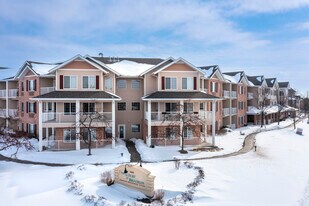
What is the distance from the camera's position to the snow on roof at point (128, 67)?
108 feet

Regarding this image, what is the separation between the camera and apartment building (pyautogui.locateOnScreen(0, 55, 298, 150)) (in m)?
27.6

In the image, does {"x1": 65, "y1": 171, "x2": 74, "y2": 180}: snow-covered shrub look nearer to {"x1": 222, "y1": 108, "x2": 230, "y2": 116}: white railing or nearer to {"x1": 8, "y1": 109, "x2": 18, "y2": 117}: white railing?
{"x1": 8, "y1": 109, "x2": 18, "y2": 117}: white railing

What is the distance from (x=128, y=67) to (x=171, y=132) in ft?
35.6

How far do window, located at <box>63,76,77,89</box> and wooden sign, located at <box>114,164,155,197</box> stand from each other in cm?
1531

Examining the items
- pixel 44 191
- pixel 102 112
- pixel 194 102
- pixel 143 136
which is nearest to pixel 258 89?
pixel 194 102

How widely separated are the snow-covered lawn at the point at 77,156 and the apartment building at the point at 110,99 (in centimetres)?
145

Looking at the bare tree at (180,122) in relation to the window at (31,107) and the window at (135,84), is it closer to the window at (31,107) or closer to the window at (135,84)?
the window at (135,84)

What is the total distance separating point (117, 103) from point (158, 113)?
6.29 meters

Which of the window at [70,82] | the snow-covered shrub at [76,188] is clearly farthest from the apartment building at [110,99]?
the snow-covered shrub at [76,188]

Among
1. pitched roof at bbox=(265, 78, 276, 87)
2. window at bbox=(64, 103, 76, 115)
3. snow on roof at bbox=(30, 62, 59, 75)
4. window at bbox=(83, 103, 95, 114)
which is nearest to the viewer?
window at bbox=(64, 103, 76, 115)

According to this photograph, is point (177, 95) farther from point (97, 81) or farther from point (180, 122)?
point (97, 81)

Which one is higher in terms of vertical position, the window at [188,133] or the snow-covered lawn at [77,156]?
the window at [188,133]

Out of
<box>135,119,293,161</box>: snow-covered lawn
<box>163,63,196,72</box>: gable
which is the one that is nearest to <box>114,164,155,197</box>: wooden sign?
<box>135,119,293,161</box>: snow-covered lawn

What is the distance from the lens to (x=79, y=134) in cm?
2620
